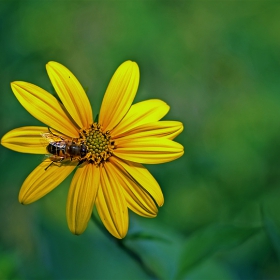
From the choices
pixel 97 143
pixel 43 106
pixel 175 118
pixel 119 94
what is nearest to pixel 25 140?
pixel 43 106

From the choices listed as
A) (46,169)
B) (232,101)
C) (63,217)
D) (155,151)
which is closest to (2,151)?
(63,217)

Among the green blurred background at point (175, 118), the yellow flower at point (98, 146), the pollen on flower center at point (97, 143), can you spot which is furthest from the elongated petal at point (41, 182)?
the green blurred background at point (175, 118)

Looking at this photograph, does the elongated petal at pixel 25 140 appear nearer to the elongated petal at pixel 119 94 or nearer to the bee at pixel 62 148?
the bee at pixel 62 148

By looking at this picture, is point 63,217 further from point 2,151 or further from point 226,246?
point 226,246

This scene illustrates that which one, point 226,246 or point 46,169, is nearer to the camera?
point 46,169

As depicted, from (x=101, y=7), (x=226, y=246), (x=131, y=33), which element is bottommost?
(x=226, y=246)

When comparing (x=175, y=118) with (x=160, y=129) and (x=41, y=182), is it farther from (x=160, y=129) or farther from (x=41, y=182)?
(x=41, y=182)
